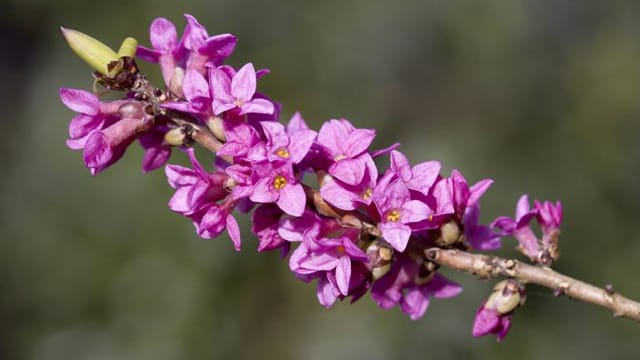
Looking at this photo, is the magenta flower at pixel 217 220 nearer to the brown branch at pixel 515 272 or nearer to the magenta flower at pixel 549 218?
the brown branch at pixel 515 272

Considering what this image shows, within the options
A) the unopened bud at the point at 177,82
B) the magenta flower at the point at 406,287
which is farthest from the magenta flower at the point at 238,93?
the magenta flower at the point at 406,287

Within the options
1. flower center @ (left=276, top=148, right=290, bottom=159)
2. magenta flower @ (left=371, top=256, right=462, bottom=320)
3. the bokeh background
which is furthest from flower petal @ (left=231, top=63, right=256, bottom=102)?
the bokeh background

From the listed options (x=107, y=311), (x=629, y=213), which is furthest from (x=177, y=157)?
(x=629, y=213)

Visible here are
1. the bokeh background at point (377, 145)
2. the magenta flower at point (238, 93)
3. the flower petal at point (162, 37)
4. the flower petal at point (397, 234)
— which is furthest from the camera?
the bokeh background at point (377, 145)

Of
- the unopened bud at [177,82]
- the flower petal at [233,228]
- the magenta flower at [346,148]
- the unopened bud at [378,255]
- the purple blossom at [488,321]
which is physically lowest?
the purple blossom at [488,321]

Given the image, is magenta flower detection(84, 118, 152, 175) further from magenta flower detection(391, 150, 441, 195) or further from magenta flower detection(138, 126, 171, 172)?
magenta flower detection(391, 150, 441, 195)

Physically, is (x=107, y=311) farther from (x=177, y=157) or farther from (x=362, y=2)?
(x=362, y=2)
